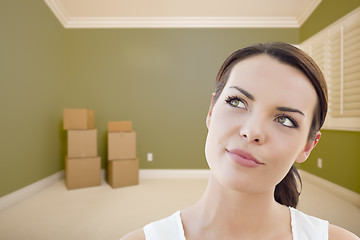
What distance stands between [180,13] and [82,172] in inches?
106

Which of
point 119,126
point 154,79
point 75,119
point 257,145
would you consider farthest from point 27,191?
point 257,145

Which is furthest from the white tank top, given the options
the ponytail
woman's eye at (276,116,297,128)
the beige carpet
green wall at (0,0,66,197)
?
green wall at (0,0,66,197)

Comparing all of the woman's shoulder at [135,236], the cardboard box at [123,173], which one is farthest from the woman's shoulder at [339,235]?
the cardboard box at [123,173]

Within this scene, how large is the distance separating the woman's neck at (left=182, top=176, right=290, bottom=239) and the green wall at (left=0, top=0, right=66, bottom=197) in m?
2.57

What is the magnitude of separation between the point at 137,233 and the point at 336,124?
3165 millimetres

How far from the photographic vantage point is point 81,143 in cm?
345

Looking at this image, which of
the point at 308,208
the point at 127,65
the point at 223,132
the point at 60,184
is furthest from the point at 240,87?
the point at 127,65

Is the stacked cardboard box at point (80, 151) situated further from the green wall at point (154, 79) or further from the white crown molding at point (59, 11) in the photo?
the white crown molding at point (59, 11)

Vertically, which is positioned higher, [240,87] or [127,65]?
[127,65]

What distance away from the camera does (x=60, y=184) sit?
360 cm

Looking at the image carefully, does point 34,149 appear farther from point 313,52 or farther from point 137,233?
point 313,52

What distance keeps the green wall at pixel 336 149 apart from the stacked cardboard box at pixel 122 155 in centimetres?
246

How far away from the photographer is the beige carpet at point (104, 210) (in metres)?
2.00

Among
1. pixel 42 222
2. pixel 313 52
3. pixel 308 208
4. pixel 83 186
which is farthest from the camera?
pixel 313 52
